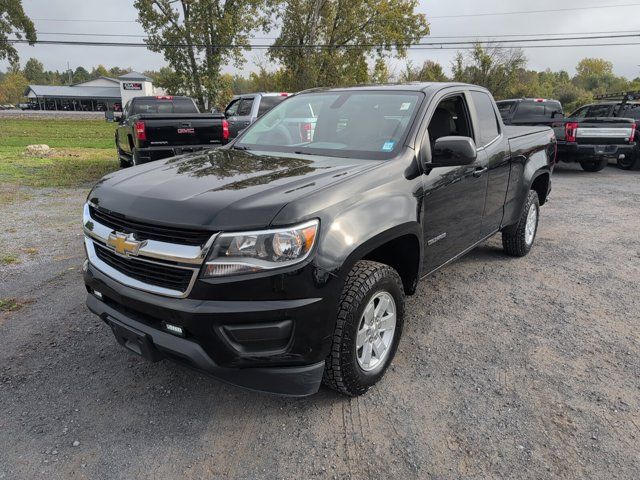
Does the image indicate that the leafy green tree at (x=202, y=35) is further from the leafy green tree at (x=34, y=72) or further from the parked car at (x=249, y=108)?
the leafy green tree at (x=34, y=72)

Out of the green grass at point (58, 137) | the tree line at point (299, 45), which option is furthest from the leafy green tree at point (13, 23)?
the green grass at point (58, 137)

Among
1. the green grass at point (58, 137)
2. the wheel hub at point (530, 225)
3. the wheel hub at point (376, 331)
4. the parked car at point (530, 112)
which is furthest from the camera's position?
the green grass at point (58, 137)

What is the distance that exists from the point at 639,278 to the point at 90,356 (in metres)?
5.10

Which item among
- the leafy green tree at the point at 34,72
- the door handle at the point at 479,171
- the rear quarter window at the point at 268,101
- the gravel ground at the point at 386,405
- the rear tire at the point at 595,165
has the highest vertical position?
the leafy green tree at the point at 34,72

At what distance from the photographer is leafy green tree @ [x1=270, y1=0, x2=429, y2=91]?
3052 cm

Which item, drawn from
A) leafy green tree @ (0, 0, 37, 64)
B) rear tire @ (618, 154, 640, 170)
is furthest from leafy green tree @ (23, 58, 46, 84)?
rear tire @ (618, 154, 640, 170)

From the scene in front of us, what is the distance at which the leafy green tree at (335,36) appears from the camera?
30516 millimetres

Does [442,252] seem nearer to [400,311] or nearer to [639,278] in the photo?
[400,311]

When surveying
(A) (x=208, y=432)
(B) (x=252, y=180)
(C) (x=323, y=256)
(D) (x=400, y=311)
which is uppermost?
(B) (x=252, y=180)

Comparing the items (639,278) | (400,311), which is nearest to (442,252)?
(400,311)

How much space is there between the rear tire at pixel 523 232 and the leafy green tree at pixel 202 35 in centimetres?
2523

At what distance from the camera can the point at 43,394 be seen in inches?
113

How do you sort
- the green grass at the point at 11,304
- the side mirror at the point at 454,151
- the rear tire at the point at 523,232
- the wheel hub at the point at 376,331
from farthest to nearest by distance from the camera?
the rear tire at the point at 523,232 → the green grass at the point at 11,304 → the side mirror at the point at 454,151 → the wheel hub at the point at 376,331

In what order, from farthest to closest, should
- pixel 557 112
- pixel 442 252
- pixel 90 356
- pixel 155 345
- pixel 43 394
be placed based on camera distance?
pixel 557 112, pixel 442 252, pixel 90 356, pixel 43 394, pixel 155 345
